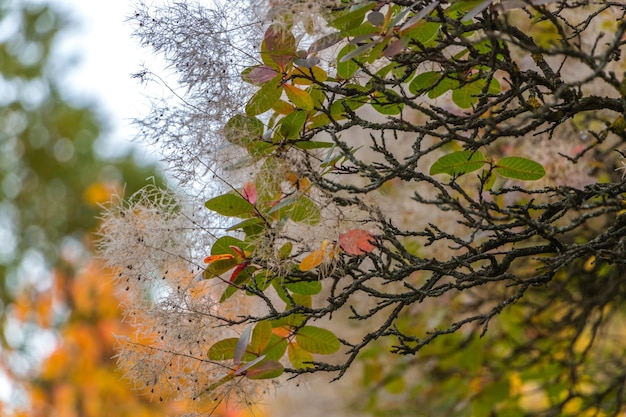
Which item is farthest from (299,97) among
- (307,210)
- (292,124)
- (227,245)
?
(227,245)

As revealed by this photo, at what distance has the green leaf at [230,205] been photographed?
1.48 m

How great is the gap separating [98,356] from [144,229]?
22.8 feet

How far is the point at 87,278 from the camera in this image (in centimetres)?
839

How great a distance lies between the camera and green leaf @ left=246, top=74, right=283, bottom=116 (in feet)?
4.55

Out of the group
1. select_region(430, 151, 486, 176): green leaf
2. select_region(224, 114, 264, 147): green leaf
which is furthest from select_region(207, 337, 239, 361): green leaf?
select_region(430, 151, 486, 176): green leaf

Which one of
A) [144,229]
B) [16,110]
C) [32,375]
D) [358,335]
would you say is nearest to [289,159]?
[144,229]

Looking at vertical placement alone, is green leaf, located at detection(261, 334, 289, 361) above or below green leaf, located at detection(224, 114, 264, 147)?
below

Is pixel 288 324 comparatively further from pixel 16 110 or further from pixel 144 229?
pixel 16 110

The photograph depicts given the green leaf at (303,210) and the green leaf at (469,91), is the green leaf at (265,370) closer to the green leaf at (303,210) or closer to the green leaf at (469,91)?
the green leaf at (303,210)

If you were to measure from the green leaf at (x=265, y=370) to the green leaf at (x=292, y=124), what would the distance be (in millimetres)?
459

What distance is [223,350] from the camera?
1540 millimetres

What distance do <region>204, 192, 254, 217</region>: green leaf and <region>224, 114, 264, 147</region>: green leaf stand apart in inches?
4.8

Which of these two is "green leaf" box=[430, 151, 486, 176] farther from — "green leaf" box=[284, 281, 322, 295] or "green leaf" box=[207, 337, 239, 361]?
"green leaf" box=[207, 337, 239, 361]

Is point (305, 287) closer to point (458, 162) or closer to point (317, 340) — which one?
point (317, 340)
